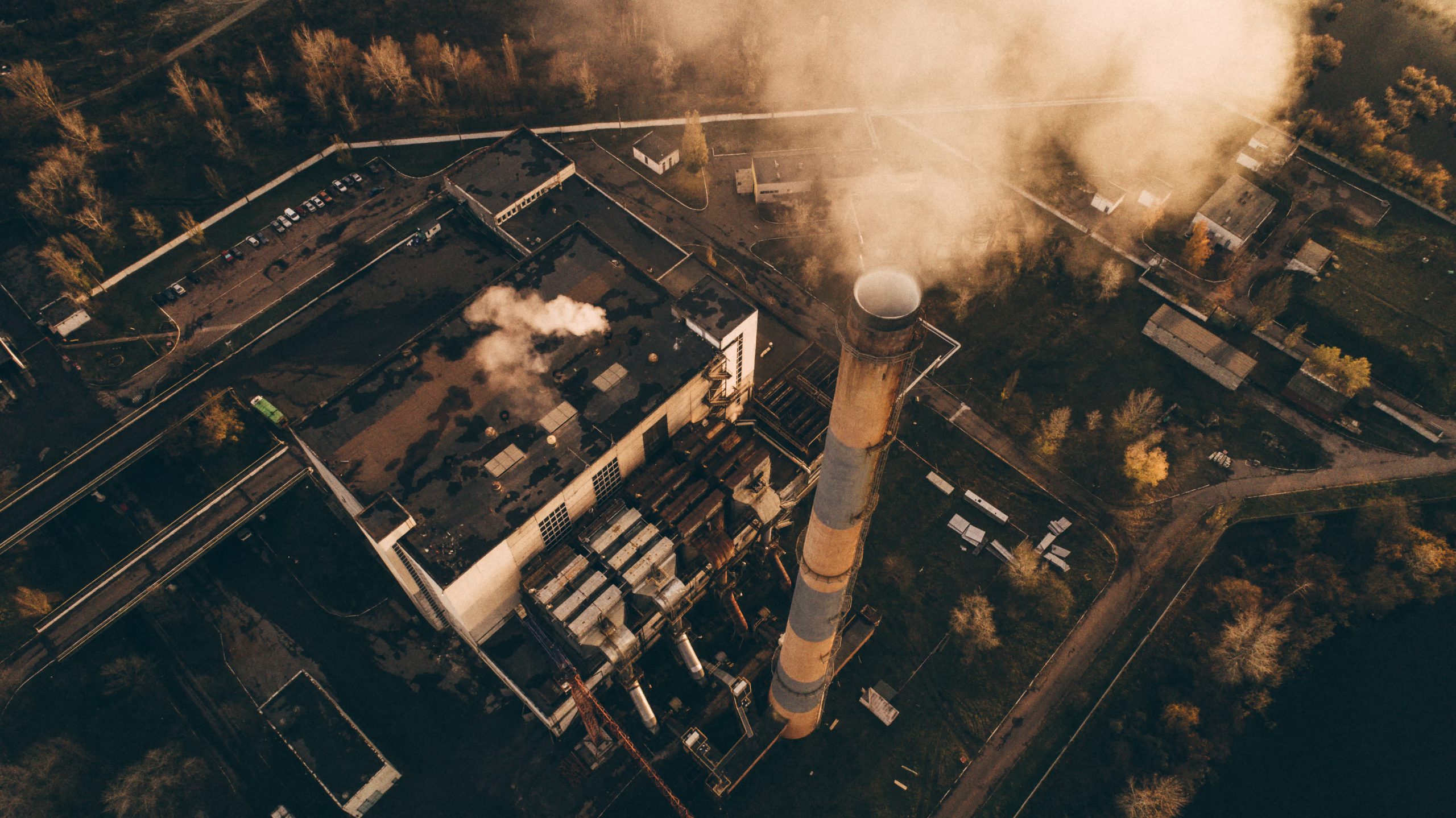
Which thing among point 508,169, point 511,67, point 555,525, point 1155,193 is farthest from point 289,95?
point 1155,193

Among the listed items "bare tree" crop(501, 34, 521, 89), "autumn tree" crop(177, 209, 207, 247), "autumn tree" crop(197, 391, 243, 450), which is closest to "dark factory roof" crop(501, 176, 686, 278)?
"bare tree" crop(501, 34, 521, 89)

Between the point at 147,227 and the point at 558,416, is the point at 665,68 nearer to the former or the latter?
the point at 558,416

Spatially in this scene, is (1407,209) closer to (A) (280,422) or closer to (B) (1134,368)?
(B) (1134,368)

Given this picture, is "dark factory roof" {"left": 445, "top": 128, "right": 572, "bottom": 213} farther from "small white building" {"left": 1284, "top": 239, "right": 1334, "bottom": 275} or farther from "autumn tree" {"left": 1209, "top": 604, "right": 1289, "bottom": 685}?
"small white building" {"left": 1284, "top": 239, "right": 1334, "bottom": 275}

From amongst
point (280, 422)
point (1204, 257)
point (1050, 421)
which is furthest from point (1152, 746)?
point (280, 422)

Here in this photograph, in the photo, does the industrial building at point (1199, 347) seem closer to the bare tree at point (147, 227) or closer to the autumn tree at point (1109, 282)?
the autumn tree at point (1109, 282)

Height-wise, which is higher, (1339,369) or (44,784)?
(1339,369)
